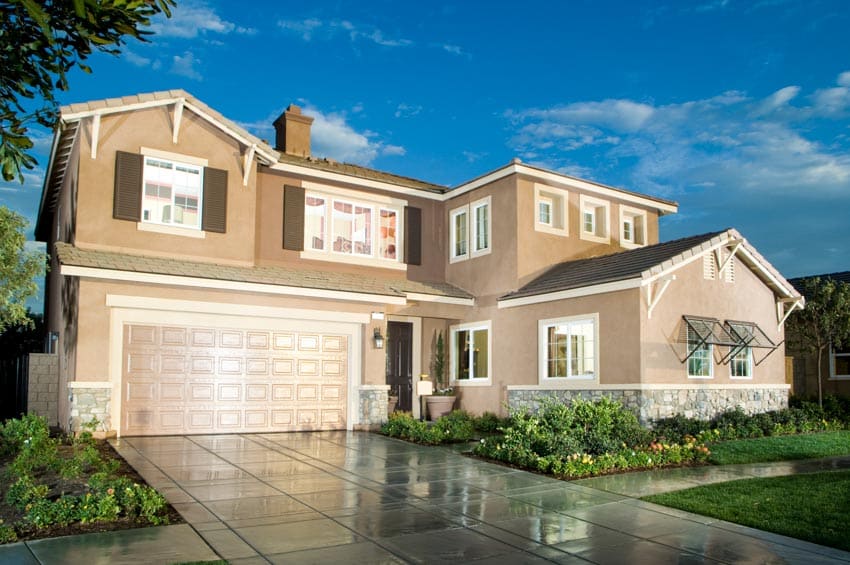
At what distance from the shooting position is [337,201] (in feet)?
59.8

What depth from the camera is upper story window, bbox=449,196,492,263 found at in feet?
61.8

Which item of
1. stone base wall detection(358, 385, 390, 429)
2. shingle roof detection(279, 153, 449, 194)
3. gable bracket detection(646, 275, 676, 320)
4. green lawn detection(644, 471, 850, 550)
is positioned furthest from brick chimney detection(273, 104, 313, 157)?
green lawn detection(644, 471, 850, 550)

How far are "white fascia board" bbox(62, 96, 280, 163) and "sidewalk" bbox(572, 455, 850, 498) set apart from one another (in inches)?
406

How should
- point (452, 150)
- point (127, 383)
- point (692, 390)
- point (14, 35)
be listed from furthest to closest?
1. point (452, 150)
2. point (692, 390)
3. point (127, 383)
4. point (14, 35)

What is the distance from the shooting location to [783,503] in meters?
8.38

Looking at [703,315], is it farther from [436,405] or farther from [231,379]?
[231,379]

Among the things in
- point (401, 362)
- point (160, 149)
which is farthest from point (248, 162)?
point (401, 362)

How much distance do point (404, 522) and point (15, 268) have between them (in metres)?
11.5

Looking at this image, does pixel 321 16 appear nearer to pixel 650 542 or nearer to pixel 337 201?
pixel 337 201

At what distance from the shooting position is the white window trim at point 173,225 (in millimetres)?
14898

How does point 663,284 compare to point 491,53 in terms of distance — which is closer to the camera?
point 663,284

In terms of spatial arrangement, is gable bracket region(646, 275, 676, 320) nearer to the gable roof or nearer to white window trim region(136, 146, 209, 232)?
the gable roof

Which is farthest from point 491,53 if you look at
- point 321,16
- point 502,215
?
point 502,215

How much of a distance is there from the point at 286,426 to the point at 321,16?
1222 cm
